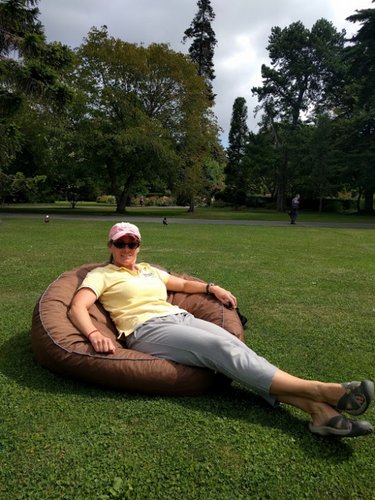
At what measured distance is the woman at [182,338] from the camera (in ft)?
9.32

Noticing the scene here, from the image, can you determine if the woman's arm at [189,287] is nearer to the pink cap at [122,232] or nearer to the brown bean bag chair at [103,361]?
the brown bean bag chair at [103,361]

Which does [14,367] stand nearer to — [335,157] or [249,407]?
[249,407]

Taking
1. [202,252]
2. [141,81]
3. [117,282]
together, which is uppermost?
[141,81]

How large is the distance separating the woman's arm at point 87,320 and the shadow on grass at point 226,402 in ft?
1.23

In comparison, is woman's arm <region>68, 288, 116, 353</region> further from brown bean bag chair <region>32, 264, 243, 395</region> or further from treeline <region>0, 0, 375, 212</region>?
treeline <region>0, 0, 375, 212</region>

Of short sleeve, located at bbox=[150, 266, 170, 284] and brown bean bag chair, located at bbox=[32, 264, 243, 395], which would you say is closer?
brown bean bag chair, located at bbox=[32, 264, 243, 395]

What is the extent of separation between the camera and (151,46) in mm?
29859

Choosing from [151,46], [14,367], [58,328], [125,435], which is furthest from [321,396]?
[151,46]

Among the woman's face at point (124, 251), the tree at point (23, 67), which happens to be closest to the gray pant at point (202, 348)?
the woman's face at point (124, 251)

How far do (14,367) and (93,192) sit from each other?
52.5m

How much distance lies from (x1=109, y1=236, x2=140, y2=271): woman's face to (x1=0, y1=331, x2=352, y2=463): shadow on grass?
113 centimetres

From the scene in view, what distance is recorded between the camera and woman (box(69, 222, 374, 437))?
284 centimetres

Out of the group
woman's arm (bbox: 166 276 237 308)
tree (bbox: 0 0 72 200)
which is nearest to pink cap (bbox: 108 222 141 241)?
woman's arm (bbox: 166 276 237 308)

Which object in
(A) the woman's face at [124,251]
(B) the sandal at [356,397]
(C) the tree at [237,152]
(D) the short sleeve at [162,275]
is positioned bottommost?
(B) the sandal at [356,397]
